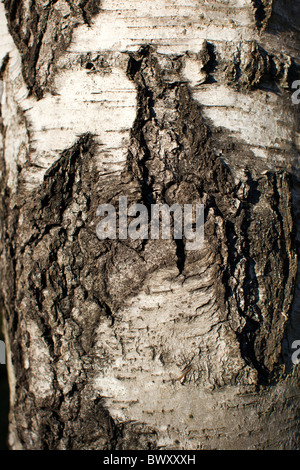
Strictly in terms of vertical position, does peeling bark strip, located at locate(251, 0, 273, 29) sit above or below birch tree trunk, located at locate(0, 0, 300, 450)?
above

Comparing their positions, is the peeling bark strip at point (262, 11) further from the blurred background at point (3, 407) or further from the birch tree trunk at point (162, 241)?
the blurred background at point (3, 407)

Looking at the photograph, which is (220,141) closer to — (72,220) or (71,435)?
(72,220)

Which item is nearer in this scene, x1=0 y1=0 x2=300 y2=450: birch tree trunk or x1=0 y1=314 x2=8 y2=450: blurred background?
x1=0 y1=0 x2=300 y2=450: birch tree trunk

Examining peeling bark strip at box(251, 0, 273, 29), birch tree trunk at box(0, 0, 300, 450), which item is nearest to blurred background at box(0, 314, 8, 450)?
birch tree trunk at box(0, 0, 300, 450)

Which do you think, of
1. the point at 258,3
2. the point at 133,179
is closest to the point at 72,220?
the point at 133,179

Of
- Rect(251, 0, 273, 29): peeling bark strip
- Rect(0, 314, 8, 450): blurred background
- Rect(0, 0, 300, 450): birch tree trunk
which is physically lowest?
Rect(0, 314, 8, 450): blurred background

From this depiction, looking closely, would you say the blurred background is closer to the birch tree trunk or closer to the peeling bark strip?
the birch tree trunk

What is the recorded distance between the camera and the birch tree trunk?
98 centimetres

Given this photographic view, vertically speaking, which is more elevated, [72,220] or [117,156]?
[117,156]

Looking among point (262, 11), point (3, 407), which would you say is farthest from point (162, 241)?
point (3, 407)

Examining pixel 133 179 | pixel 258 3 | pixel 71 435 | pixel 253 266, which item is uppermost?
A: pixel 258 3

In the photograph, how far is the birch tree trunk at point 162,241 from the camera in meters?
0.98

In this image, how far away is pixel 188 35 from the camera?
99 cm

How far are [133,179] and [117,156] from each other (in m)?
0.08
